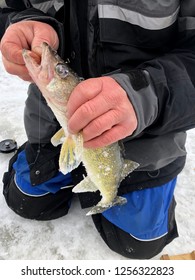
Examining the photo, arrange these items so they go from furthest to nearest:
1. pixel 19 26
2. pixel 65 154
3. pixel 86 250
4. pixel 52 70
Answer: pixel 86 250 < pixel 19 26 < pixel 65 154 < pixel 52 70

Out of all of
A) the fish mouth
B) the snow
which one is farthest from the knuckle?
the snow

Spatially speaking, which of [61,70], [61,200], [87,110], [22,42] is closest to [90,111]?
[87,110]

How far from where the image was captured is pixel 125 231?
6.32 feet

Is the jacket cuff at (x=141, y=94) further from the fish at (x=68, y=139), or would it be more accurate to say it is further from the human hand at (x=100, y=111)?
the fish at (x=68, y=139)

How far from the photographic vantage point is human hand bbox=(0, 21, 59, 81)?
1.41 metres

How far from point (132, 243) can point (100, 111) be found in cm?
101

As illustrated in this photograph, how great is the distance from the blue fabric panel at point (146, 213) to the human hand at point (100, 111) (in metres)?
0.76

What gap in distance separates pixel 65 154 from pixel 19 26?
0.65 metres

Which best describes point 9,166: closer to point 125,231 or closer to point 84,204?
point 84,204

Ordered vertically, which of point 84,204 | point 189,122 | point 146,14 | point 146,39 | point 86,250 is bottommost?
point 86,250

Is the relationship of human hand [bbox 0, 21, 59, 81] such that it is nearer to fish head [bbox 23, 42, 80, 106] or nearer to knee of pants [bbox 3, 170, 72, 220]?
fish head [bbox 23, 42, 80, 106]

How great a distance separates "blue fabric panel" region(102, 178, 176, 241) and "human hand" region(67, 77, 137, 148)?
76cm

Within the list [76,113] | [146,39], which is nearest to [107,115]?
[76,113]

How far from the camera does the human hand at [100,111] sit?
113 centimetres
